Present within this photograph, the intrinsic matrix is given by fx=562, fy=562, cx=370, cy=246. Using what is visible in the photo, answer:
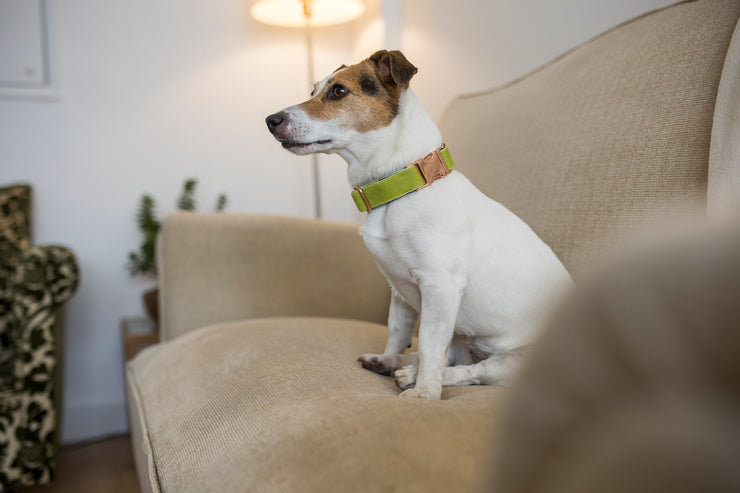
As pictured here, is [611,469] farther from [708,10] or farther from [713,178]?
[708,10]

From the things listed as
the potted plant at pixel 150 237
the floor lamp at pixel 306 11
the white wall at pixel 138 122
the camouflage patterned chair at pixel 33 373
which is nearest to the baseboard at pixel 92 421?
the white wall at pixel 138 122

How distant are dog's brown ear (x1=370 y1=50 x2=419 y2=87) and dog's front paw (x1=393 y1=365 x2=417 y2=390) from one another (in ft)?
1.58

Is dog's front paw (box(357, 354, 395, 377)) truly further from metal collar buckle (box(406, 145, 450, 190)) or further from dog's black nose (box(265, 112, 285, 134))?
dog's black nose (box(265, 112, 285, 134))

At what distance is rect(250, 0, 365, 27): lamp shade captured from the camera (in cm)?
232

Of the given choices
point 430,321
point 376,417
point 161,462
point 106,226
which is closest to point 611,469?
point 376,417

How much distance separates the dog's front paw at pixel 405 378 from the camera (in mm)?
893

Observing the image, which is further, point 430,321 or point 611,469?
point 430,321

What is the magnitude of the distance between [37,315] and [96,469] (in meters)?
0.79

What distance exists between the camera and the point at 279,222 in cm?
166

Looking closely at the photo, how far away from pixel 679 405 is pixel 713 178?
63 cm

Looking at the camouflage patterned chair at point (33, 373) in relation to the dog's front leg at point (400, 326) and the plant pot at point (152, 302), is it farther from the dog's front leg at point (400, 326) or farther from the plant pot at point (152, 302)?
the dog's front leg at point (400, 326)

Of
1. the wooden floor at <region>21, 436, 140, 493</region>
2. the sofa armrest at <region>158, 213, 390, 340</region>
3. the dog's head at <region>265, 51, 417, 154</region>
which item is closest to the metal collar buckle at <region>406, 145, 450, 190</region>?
the dog's head at <region>265, 51, 417, 154</region>

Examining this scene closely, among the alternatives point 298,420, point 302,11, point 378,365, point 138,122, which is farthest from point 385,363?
point 138,122

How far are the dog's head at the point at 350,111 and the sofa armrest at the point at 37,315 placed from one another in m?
1.14
